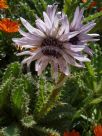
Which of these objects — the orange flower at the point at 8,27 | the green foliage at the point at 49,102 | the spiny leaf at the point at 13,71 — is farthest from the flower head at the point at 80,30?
the orange flower at the point at 8,27

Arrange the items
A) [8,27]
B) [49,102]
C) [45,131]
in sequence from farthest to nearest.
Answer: [8,27] < [45,131] < [49,102]

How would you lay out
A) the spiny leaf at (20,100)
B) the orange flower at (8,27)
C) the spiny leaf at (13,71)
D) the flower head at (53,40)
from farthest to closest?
the orange flower at (8,27) → the spiny leaf at (13,71) → the spiny leaf at (20,100) → the flower head at (53,40)

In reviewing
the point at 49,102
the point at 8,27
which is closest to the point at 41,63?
the point at 49,102

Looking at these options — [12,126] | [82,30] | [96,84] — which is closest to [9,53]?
[96,84]

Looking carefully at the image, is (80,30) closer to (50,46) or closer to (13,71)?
(50,46)

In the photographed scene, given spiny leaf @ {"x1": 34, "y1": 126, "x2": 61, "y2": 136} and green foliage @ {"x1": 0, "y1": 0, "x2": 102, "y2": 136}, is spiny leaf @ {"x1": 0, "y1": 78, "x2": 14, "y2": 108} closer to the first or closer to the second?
green foliage @ {"x1": 0, "y1": 0, "x2": 102, "y2": 136}

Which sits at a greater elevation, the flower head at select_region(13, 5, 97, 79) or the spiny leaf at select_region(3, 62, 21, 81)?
the flower head at select_region(13, 5, 97, 79)

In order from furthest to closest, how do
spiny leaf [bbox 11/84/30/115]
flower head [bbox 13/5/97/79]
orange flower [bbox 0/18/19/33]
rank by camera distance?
orange flower [bbox 0/18/19/33]
spiny leaf [bbox 11/84/30/115]
flower head [bbox 13/5/97/79]

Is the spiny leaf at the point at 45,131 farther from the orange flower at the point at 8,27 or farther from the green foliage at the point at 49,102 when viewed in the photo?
the orange flower at the point at 8,27

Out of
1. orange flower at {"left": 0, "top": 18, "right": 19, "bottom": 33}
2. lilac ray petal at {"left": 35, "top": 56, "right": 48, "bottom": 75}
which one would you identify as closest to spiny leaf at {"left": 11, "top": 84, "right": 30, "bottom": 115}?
lilac ray petal at {"left": 35, "top": 56, "right": 48, "bottom": 75}
